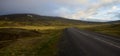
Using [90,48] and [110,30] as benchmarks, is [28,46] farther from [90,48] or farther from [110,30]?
[110,30]

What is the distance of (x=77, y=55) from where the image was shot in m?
16.6

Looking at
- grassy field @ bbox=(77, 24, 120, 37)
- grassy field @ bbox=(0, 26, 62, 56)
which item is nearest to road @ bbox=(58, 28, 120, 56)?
grassy field @ bbox=(0, 26, 62, 56)

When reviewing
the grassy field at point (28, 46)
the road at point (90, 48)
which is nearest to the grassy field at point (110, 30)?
the grassy field at point (28, 46)

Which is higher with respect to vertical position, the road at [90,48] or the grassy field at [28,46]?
the road at [90,48]

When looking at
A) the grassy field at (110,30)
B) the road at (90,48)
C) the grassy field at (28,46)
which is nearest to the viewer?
the road at (90,48)

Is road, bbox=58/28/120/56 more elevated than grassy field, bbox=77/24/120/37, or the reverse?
A: road, bbox=58/28/120/56

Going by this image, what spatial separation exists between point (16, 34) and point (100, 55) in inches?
1752

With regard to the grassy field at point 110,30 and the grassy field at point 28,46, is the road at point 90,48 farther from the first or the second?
the grassy field at point 110,30

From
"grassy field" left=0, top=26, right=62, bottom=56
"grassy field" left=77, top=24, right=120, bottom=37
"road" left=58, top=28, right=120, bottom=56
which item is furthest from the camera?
"grassy field" left=77, top=24, right=120, bottom=37

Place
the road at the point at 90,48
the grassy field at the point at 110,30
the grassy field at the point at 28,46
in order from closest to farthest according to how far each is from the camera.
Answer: the road at the point at 90,48 → the grassy field at the point at 28,46 → the grassy field at the point at 110,30

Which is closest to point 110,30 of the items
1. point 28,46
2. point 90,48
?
point 28,46

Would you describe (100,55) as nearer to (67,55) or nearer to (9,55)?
(67,55)

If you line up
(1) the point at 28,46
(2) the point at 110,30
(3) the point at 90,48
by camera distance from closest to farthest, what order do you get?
1. (3) the point at 90,48
2. (1) the point at 28,46
3. (2) the point at 110,30

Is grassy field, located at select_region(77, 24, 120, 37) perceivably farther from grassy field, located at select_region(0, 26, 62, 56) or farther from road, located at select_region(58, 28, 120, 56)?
road, located at select_region(58, 28, 120, 56)
